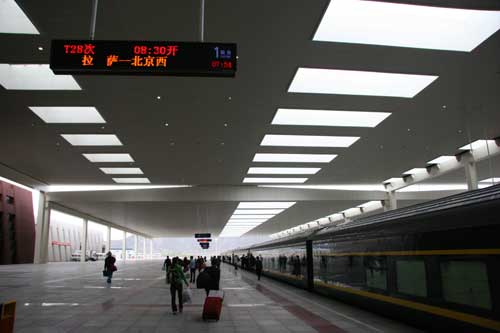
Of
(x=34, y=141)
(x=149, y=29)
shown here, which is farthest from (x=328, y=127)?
(x=34, y=141)

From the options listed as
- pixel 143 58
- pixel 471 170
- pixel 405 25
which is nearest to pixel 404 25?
pixel 405 25

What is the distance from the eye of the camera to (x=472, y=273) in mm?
5996

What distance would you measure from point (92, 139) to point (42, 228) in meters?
20.9

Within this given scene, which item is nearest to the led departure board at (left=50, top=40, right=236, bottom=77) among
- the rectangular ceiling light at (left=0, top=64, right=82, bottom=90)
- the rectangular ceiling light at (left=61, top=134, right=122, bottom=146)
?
the rectangular ceiling light at (left=0, top=64, right=82, bottom=90)

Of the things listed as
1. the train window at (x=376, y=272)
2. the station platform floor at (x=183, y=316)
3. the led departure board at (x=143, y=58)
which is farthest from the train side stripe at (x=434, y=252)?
the led departure board at (x=143, y=58)

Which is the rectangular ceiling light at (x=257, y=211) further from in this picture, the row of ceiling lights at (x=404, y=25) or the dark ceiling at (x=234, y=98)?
the row of ceiling lights at (x=404, y=25)

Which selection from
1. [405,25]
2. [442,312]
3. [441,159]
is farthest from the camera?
[441,159]

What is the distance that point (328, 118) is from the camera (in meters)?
18.9

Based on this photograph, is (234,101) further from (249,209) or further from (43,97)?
(249,209)

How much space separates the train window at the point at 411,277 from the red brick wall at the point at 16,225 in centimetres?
4107

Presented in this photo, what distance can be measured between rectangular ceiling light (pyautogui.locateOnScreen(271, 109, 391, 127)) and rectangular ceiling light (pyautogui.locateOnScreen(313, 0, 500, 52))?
20.9ft

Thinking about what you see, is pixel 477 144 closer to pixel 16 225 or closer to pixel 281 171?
pixel 281 171

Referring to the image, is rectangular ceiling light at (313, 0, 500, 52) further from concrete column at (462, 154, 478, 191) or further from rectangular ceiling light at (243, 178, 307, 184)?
rectangular ceiling light at (243, 178, 307, 184)

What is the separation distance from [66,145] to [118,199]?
15145 mm
